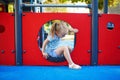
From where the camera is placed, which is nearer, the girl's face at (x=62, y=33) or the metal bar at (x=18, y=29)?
the metal bar at (x=18, y=29)

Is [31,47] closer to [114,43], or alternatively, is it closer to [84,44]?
[84,44]

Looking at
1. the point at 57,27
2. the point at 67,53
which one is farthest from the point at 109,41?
the point at 57,27

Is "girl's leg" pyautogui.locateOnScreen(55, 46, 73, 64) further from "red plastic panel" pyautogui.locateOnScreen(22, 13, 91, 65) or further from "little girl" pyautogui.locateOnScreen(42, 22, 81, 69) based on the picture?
"red plastic panel" pyautogui.locateOnScreen(22, 13, 91, 65)

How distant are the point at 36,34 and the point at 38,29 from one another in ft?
0.28

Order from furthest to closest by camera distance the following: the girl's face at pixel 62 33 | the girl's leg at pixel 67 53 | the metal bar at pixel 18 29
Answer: the girl's face at pixel 62 33 < the metal bar at pixel 18 29 < the girl's leg at pixel 67 53

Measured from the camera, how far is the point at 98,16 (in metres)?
4.54

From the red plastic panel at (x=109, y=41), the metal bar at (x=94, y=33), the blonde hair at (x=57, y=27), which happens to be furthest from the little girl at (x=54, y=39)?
the red plastic panel at (x=109, y=41)

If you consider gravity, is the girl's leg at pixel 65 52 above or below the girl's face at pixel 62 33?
below

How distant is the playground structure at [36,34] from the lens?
450 centimetres

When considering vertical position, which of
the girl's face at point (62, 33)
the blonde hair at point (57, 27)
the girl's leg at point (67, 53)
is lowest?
the girl's leg at point (67, 53)

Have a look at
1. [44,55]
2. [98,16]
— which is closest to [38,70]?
[44,55]

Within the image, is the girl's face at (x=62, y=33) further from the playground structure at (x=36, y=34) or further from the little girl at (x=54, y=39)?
the playground structure at (x=36, y=34)

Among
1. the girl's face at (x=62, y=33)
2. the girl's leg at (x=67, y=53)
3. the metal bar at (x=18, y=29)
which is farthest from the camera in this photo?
the girl's face at (x=62, y=33)

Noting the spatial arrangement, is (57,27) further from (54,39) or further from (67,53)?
(67,53)
